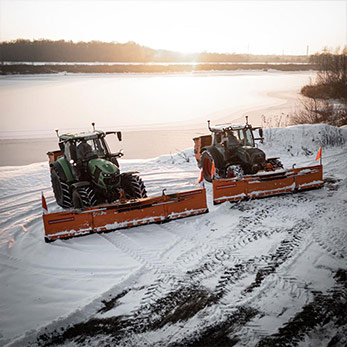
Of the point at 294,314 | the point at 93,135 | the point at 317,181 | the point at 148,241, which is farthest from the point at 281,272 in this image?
the point at 93,135

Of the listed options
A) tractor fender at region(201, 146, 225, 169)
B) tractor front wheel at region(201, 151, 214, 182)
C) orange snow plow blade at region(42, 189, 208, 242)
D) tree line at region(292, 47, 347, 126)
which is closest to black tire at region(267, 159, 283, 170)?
tractor fender at region(201, 146, 225, 169)

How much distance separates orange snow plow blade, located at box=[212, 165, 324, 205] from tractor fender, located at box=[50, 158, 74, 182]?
3365 millimetres

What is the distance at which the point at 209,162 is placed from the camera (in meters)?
10.8

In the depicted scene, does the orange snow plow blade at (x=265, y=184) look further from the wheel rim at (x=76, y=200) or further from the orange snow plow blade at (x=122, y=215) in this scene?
the wheel rim at (x=76, y=200)

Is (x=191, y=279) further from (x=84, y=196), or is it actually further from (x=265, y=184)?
(x=265, y=184)

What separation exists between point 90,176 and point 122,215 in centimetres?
159

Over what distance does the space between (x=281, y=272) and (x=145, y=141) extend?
1406cm

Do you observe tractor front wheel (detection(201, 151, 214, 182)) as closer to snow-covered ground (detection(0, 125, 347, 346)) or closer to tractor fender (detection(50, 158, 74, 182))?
snow-covered ground (detection(0, 125, 347, 346))

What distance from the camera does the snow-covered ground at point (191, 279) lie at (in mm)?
4648

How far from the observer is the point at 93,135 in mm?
8805

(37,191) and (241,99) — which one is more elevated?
(241,99)

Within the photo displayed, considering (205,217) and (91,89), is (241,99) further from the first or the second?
(205,217)

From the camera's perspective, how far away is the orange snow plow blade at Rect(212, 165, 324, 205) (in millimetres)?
8836

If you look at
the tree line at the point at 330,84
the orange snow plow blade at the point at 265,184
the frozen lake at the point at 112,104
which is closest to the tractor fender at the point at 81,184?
the orange snow plow blade at the point at 265,184
